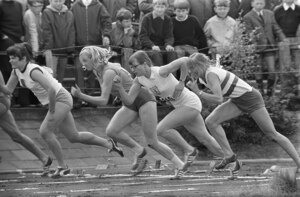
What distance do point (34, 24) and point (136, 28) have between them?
91.3 inches

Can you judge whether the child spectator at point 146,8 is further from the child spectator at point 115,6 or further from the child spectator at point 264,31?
the child spectator at point 264,31

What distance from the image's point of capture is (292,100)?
1705cm

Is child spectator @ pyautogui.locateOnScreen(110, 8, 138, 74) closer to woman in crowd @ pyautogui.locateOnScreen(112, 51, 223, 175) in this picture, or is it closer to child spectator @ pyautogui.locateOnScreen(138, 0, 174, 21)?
child spectator @ pyautogui.locateOnScreen(138, 0, 174, 21)

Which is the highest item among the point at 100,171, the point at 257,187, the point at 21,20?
the point at 21,20

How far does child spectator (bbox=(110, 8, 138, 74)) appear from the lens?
16125mm

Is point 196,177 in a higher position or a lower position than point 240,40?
lower

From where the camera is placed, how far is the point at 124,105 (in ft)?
42.4

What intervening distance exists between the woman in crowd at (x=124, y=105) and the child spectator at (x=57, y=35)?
289 centimetres

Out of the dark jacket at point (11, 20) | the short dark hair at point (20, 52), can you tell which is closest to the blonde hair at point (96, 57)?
the short dark hair at point (20, 52)

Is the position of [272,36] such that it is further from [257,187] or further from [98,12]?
[257,187]

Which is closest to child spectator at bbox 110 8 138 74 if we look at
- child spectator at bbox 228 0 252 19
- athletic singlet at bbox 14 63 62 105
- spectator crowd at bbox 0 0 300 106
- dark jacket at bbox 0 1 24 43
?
spectator crowd at bbox 0 0 300 106

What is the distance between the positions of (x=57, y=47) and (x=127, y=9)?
1730mm

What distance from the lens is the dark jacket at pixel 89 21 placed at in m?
15.9

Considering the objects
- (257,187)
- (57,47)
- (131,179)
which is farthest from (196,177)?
(57,47)
